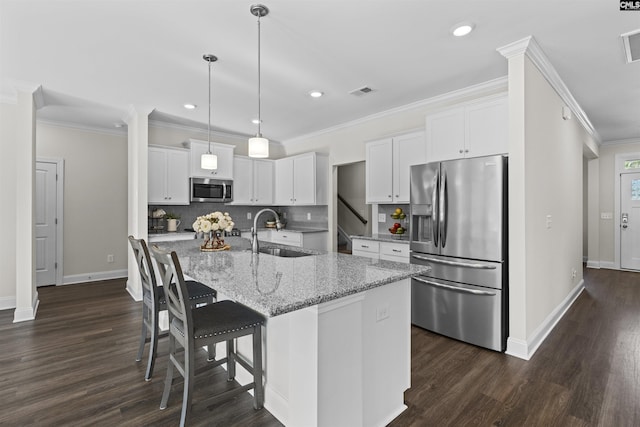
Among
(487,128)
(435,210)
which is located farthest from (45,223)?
(487,128)

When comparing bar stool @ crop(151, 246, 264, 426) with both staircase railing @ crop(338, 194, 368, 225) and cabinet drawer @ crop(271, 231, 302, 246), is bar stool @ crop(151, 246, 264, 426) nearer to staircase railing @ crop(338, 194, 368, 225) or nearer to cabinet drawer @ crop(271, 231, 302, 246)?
cabinet drawer @ crop(271, 231, 302, 246)

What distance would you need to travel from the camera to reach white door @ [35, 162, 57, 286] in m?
5.02

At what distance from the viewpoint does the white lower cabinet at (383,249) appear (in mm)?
3688

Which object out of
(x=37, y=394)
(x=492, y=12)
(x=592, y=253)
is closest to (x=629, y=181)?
(x=592, y=253)

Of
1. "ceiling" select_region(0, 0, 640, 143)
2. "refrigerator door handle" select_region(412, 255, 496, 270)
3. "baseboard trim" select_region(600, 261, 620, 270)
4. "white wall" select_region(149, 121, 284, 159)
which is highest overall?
"ceiling" select_region(0, 0, 640, 143)

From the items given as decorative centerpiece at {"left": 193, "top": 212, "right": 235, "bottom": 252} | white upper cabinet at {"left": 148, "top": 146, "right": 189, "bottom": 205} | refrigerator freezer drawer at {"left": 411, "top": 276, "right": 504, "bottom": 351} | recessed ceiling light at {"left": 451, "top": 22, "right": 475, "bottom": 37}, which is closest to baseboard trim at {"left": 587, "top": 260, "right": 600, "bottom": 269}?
refrigerator freezer drawer at {"left": 411, "top": 276, "right": 504, "bottom": 351}

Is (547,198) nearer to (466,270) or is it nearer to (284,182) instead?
(466,270)

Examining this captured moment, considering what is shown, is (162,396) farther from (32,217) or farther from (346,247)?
(346,247)

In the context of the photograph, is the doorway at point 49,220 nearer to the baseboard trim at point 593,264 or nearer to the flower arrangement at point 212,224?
the flower arrangement at point 212,224

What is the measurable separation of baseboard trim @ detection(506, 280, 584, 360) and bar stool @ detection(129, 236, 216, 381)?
2599 millimetres

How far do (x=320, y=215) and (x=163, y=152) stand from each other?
272cm

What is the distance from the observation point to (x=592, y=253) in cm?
678

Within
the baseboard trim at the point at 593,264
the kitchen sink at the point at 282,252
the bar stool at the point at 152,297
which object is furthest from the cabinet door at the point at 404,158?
the baseboard trim at the point at 593,264

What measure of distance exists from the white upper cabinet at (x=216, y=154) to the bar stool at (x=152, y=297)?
2713 mm
